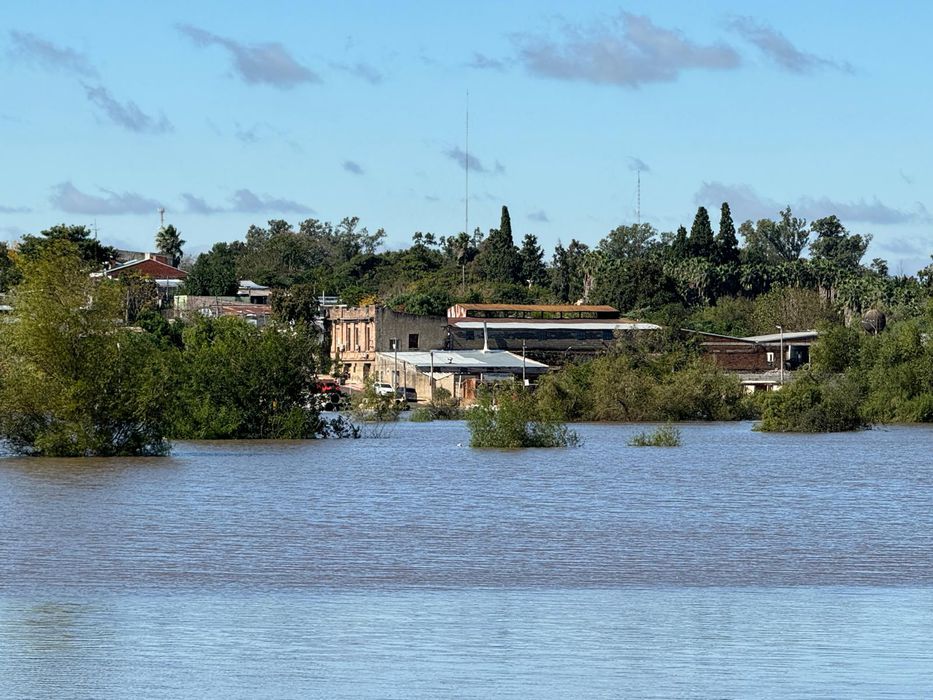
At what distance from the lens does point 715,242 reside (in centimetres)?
15462

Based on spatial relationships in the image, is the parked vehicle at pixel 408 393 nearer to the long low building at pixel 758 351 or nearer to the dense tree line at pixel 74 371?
the long low building at pixel 758 351

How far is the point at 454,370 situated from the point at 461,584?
87.7 m

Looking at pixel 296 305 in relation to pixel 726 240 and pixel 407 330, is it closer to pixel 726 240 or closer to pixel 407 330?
pixel 407 330

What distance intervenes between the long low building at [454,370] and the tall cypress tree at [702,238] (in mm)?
46664

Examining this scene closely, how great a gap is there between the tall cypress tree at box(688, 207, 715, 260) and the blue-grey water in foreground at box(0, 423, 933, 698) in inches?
4613

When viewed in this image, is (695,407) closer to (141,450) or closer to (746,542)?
(141,450)

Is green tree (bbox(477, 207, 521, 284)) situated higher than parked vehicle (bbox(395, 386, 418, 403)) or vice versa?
green tree (bbox(477, 207, 521, 284))

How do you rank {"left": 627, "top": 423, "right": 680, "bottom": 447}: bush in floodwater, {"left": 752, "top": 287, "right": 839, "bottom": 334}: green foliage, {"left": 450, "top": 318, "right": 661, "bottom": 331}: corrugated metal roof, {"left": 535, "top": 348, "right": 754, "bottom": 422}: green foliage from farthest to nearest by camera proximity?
{"left": 752, "top": 287, "right": 839, "bottom": 334}: green foliage → {"left": 450, "top": 318, "right": 661, "bottom": 331}: corrugated metal roof → {"left": 535, "top": 348, "right": 754, "bottom": 422}: green foliage → {"left": 627, "top": 423, "right": 680, "bottom": 447}: bush in floodwater

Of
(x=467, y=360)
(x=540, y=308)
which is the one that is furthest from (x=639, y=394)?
(x=540, y=308)

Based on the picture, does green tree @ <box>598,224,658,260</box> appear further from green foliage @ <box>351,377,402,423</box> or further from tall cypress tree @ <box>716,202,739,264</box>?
green foliage @ <box>351,377,402,423</box>

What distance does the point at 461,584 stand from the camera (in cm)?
1845

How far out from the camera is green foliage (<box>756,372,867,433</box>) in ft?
207

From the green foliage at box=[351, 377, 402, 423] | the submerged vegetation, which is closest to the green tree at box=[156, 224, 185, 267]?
the submerged vegetation

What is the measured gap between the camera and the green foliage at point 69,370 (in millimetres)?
39344
